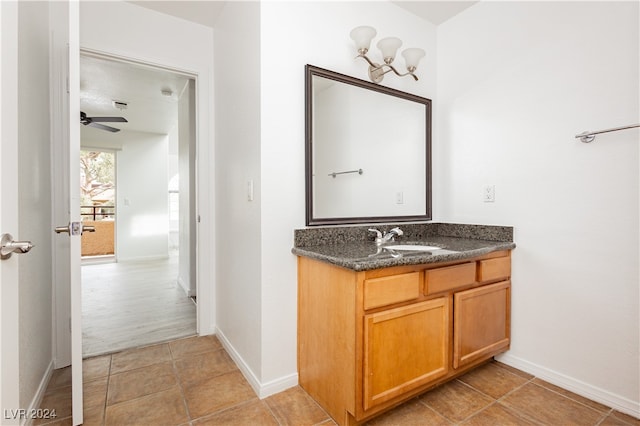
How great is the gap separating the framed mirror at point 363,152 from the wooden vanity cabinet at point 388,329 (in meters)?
0.48

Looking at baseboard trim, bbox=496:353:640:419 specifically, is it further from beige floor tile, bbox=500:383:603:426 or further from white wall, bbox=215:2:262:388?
white wall, bbox=215:2:262:388

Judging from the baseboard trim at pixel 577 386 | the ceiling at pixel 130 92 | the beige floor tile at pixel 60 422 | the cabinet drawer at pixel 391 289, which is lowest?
the beige floor tile at pixel 60 422

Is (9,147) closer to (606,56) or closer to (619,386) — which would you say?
(606,56)

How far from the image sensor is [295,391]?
177 cm

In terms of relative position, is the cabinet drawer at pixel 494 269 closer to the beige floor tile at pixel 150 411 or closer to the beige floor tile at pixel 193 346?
the beige floor tile at pixel 150 411

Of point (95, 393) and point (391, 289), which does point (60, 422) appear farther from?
point (391, 289)

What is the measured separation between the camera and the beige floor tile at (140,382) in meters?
1.74

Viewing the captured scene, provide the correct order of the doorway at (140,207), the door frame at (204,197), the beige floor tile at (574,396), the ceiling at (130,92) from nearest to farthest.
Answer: the beige floor tile at (574,396) < the door frame at (204,197) < the doorway at (140,207) < the ceiling at (130,92)

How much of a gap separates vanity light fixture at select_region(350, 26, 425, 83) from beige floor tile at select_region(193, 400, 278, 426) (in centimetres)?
199

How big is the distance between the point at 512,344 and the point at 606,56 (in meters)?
1.69

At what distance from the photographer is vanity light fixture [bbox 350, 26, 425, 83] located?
1.84 m

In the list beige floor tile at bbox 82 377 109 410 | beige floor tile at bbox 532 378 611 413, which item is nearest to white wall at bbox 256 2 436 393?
beige floor tile at bbox 82 377 109 410

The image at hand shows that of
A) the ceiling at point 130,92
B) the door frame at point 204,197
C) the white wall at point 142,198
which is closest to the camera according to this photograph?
the door frame at point 204,197

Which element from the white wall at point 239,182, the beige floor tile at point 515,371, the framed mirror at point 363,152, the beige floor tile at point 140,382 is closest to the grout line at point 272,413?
the white wall at point 239,182
